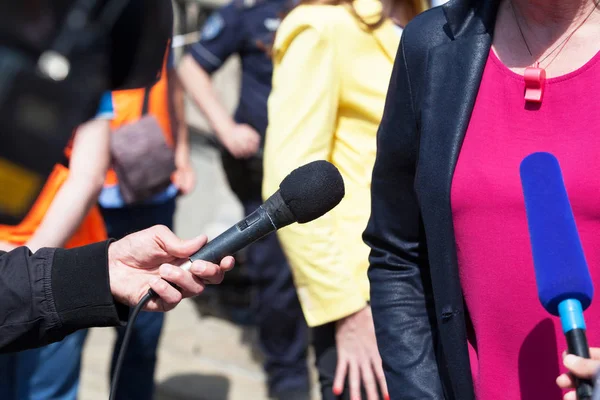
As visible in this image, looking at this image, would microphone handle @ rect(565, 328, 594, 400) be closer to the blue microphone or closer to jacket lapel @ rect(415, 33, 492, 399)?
the blue microphone

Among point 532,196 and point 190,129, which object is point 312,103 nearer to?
point 532,196

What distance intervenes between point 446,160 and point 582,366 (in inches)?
23.2

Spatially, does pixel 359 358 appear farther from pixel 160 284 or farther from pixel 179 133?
pixel 179 133

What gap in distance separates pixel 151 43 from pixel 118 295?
1.67 ft

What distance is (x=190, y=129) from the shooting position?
7.46 metres

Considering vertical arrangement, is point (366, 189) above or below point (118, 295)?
above

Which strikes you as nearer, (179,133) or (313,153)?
(313,153)

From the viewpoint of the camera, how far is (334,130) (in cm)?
267

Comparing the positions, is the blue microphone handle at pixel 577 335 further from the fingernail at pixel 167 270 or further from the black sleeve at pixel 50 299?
the black sleeve at pixel 50 299

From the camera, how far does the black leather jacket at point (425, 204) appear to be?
1.93 m

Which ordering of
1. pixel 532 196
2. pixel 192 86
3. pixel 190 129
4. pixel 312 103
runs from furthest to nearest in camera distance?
pixel 190 129 < pixel 192 86 < pixel 312 103 < pixel 532 196

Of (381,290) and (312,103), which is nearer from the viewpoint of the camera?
(381,290)

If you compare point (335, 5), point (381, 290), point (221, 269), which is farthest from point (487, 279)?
point (335, 5)

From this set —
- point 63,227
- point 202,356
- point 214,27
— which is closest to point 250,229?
point 63,227
